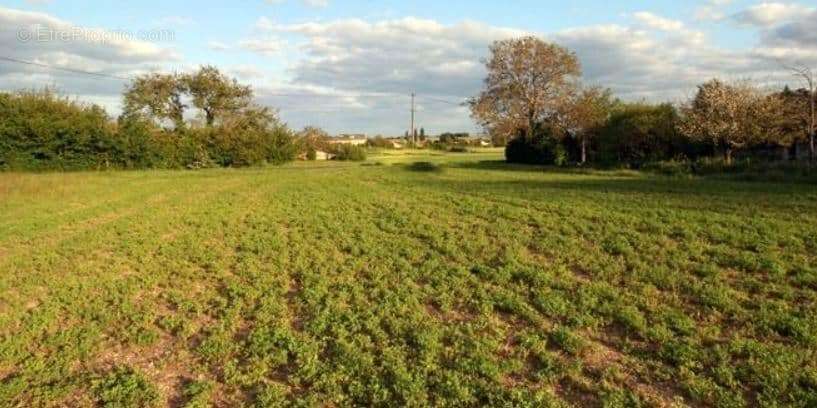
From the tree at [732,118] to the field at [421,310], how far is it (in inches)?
675

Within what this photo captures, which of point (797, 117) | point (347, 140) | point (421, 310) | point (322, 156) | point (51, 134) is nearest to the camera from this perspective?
point (421, 310)

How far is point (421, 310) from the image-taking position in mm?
5922

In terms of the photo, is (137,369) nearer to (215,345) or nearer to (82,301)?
(215,345)

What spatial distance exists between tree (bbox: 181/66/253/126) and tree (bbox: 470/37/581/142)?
65.9 feet

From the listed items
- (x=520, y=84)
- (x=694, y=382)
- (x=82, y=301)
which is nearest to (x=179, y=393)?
(x=82, y=301)

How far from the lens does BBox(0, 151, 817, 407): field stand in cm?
427

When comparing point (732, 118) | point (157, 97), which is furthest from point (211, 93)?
point (732, 118)

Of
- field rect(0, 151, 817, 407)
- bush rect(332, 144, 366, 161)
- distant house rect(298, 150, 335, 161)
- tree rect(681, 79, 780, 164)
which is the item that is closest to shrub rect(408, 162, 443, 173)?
tree rect(681, 79, 780, 164)

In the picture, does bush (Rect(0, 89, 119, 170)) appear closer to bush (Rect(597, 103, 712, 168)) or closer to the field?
the field

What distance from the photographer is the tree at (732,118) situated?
26.4 meters

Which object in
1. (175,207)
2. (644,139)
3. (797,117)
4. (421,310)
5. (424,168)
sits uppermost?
(797,117)

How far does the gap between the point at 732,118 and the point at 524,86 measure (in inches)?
584

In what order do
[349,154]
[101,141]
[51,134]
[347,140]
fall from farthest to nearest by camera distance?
[347,140]
[349,154]
[101,141]
[51,134]

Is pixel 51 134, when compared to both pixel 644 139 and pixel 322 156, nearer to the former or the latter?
pixel 322 156
